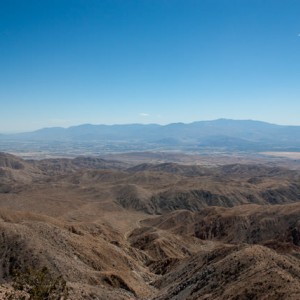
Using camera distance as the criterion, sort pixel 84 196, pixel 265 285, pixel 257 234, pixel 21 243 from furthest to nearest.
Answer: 1. pixel 84 196
2. pixel 257 234
3. pixel 21 243
4. pixel 265 285

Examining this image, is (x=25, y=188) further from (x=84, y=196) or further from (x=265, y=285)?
(x=265, y=285)

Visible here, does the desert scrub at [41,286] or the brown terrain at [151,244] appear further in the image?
the brown terrain at [151,244]

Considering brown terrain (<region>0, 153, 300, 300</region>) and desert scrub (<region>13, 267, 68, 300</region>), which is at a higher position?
desert scrub (<region>13, 267, 68, 300</region>)

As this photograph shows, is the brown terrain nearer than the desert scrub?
No

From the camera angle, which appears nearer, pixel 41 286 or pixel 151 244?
pixel 41 286

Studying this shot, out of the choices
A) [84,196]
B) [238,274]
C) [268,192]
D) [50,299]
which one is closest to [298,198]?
[268,192]

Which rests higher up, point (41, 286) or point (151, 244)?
point (41, 286)

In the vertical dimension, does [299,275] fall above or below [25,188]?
above

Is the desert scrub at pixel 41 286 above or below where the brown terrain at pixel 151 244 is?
above
